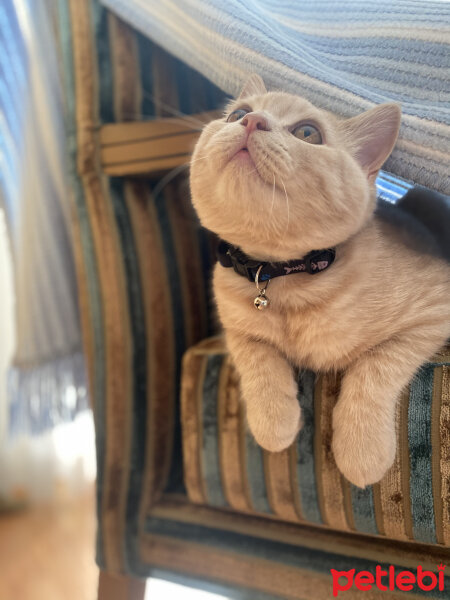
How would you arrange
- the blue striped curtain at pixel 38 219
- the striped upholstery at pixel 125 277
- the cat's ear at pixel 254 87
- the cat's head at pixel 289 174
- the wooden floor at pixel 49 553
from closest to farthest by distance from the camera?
the cat's head at pixel 289 174, the cat's ear at pixel 254 87, the striped upholstery at pixel 125 277, the blue striped curtain at pixel 38 219, the wooden floor at pixel 49 553

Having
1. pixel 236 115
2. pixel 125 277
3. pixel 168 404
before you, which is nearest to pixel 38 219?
pixel 125 277

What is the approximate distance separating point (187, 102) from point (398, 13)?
1.38 feet

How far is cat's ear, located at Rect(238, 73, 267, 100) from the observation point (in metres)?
0.64

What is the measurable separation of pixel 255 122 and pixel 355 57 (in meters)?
0.24

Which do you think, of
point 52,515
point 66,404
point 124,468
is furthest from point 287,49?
point 52,515

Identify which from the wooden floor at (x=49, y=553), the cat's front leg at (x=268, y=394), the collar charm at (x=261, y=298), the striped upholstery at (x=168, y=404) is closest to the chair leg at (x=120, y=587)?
the striped upholstery at (x=168, y=404)

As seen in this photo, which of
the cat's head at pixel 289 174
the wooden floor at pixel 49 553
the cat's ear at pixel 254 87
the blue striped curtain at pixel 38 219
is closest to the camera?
the cat's head at pixel 289 174

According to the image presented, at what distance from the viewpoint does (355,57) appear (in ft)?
2.19

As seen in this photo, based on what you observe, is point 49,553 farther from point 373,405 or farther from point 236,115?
point 236,115

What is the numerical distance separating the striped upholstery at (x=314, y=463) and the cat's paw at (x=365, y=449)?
1.0 inches

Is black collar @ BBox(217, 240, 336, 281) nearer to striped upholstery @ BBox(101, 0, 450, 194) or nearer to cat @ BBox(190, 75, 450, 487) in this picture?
cat @ BBox(190, 75, 450, 487)

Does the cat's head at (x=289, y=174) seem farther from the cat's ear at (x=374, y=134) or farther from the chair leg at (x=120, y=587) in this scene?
the chair leg at (x=120, y=587)

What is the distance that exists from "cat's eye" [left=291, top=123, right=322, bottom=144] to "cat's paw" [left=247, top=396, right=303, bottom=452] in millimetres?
325

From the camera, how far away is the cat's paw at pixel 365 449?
1.85 ft
